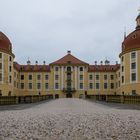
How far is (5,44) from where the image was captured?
2313 inches

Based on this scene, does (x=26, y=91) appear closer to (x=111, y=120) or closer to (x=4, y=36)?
(x=4, y=36)

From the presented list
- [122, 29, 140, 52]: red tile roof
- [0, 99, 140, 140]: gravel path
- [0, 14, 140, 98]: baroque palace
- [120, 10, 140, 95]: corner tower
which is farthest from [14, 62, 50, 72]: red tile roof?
[0, 99, 140, 140]: gravel path

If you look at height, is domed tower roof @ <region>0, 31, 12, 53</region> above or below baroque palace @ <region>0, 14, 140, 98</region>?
above

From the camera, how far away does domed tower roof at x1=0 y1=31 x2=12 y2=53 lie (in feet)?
189

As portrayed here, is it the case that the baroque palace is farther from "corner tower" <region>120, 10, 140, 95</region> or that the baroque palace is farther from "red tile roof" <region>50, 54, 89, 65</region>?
"corner tower" <region>120, 10, 140, 95</region>

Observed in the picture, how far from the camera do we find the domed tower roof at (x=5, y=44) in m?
57.7

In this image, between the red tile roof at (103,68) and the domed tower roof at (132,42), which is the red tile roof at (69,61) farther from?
the domed tower roof at (132,42)

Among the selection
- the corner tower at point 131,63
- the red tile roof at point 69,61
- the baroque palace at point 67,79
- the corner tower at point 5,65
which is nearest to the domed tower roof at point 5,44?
the corner tower at point 5,65

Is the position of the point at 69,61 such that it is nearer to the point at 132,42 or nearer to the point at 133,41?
the point at 132,42

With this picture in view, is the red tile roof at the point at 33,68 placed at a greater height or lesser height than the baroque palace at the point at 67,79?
greater

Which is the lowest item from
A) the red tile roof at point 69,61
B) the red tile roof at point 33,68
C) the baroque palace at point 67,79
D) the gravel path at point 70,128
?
the gravel path at point 70,128

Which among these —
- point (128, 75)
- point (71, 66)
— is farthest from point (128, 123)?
point (71, 66)

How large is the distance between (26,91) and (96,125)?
68.7 m

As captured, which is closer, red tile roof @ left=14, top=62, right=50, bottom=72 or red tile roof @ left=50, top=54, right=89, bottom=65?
red tile roof @ left=50, top=54, right=89, bottom=65
